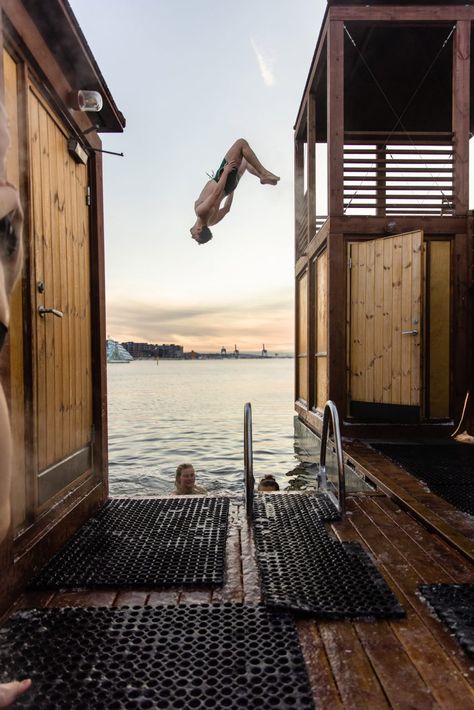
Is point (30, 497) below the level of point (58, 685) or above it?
above

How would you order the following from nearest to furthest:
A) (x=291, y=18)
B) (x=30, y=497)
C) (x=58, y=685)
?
(x=58, y=685) → (x=30, y=497) → (x=291, y=18)

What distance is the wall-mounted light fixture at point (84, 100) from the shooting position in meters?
3.95

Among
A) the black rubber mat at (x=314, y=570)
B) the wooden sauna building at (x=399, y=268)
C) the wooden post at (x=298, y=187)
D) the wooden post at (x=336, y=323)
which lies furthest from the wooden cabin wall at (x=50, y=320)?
the wooden post at (x=298, y=187)

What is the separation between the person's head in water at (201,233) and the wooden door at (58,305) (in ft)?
3.19

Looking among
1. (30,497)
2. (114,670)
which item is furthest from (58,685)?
(30,497)

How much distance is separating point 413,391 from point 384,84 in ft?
22.3

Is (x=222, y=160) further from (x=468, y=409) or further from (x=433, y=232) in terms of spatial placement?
(x=468, y=409)

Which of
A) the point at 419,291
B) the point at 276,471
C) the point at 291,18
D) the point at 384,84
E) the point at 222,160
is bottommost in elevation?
the point at 276,471

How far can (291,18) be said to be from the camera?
1006 centimetres

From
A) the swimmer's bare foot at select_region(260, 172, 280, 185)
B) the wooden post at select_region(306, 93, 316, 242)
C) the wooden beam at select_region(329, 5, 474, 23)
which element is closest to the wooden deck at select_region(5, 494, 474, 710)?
the swimmer's bare foot at select_region(260, 172, 280, 185)

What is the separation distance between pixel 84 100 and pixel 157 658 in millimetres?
3847

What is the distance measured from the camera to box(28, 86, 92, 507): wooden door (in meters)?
3.30

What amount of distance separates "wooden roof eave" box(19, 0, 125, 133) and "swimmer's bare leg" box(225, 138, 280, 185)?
124cm

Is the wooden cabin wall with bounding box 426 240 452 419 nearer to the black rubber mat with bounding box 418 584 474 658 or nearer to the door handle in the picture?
the black rubber mat with bounding box 418 584 474 658
